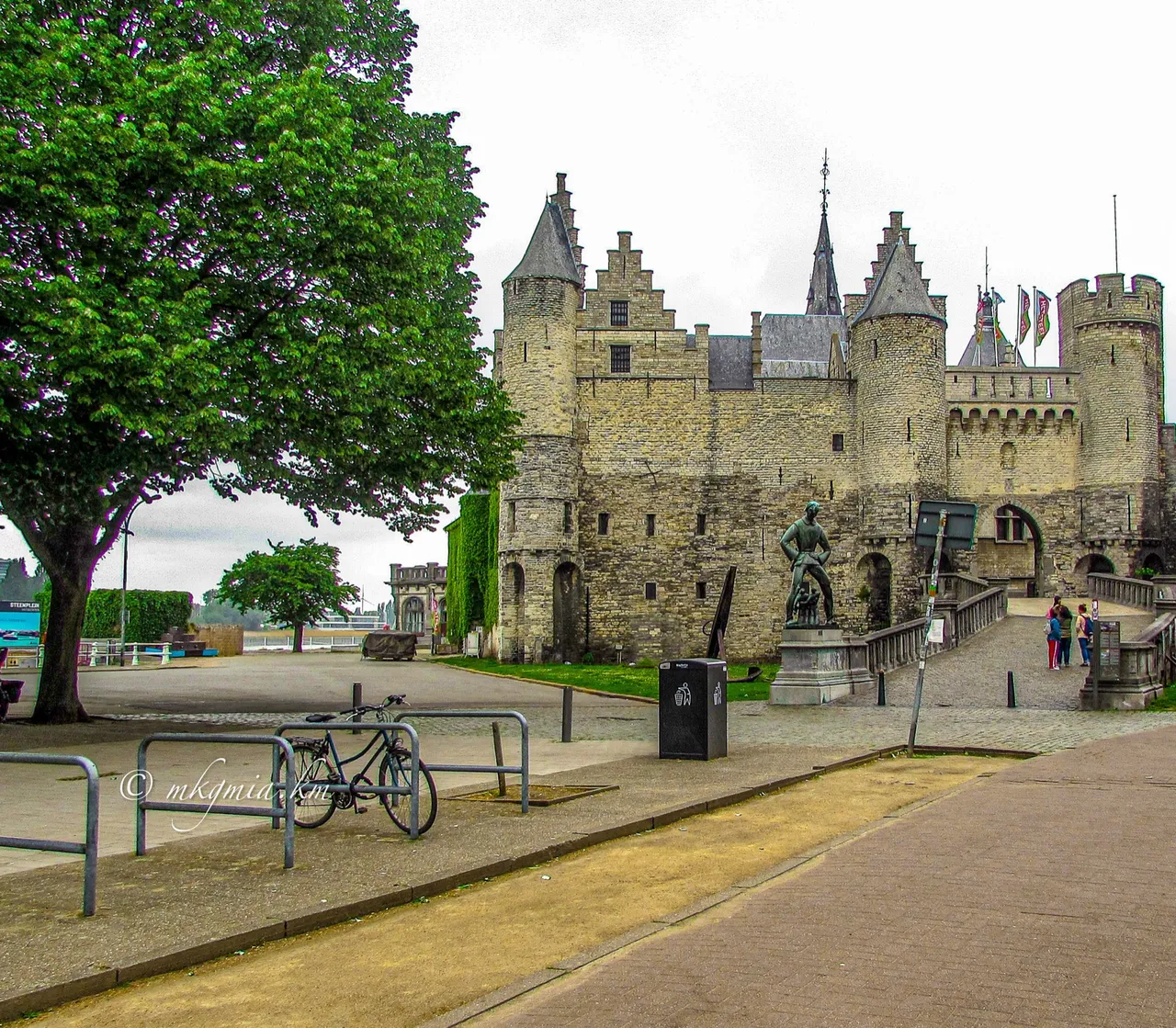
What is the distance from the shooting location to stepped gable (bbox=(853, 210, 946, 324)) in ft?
169

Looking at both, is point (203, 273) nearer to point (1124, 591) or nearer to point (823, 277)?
point (1124, 591)

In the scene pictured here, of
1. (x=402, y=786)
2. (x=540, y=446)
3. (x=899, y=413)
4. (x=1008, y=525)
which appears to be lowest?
(x=402, y=786)

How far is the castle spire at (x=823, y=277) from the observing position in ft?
247

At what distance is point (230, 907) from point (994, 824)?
19.5 feet

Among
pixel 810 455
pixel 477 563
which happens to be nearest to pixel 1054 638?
pixel 810 455

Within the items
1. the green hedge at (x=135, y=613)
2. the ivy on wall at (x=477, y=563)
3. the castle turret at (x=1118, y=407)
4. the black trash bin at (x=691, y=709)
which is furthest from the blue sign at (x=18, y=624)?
the castle turret at (x=1118, y=407)

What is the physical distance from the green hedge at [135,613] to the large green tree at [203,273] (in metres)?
37.8

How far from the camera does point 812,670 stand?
949 inches

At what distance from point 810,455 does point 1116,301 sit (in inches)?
590

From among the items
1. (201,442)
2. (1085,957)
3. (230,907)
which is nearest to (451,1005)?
(230,907)

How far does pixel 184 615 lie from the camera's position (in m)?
59.4

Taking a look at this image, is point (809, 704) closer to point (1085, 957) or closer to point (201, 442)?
point (201, 442)

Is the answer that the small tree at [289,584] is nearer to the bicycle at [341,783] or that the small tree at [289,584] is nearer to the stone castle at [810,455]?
the stone castle at [810,455]

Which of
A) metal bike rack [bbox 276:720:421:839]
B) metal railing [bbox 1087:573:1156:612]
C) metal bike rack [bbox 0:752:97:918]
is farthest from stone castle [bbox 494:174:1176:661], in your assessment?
metal bike rack [bbox 0:752:97:918]
